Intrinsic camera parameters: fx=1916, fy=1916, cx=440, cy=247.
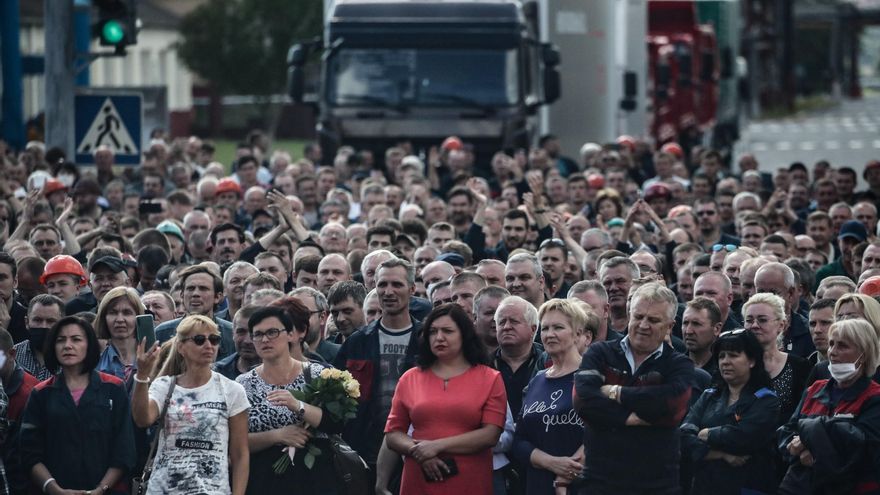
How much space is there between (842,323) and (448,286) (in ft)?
9.51

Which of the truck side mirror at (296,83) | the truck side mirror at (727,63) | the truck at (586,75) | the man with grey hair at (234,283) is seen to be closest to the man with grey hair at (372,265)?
the man with grey hair at (234,283)

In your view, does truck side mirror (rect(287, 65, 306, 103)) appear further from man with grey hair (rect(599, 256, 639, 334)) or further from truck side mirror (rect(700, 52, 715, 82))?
truck side mirror (rect(700, 52, 715, 82))

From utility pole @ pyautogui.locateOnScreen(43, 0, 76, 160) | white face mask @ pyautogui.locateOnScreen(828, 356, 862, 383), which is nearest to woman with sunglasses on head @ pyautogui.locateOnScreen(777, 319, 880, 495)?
white face mask @ pyautogui.locateOnScreen(828, 356, 862, 383)

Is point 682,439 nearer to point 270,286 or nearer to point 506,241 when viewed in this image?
point 270,286

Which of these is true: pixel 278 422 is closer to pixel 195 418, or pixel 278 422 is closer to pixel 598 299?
pixel 195 418

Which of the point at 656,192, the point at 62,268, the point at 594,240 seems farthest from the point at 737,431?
the point at 656,192

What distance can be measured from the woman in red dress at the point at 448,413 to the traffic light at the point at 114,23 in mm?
8930

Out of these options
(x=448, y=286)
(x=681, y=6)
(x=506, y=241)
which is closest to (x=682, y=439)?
(x=448, y=286)

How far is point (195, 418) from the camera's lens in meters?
9.39

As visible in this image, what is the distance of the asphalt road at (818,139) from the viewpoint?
157 feet

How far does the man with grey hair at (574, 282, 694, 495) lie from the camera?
29.9 ft

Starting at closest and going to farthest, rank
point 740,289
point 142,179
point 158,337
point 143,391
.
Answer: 1. point 143,391
2. point 158,337
3. point 740,289
4. point 142,179

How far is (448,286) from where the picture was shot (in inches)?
461

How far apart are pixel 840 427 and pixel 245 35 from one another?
173ft
